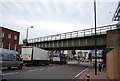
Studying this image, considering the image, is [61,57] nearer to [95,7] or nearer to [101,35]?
[101,35]

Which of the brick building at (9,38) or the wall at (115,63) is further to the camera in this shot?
the brick building at (9,38)

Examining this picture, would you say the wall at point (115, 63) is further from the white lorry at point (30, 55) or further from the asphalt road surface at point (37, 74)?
the white lorry at point (30, 55)

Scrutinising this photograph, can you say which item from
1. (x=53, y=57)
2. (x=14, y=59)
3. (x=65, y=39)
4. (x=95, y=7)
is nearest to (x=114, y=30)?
(x=95, y=7)

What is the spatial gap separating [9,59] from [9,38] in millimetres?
26017

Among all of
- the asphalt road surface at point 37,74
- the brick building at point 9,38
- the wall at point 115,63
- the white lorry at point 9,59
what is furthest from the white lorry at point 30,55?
the wall at point 115,63

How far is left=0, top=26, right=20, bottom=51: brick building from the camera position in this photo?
135 feet

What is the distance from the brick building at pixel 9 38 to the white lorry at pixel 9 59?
2192cm

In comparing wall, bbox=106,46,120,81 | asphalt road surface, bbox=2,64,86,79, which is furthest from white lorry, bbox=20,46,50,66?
wall, bbox=106,46,120,81

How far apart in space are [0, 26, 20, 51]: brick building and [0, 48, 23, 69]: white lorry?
21.9 meters

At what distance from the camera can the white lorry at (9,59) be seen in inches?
685

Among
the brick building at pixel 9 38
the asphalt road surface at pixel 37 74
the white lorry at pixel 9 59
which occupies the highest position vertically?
the brick building at pixel 9 38

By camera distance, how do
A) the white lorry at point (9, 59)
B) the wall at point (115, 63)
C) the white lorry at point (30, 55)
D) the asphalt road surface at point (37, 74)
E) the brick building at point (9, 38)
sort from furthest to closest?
the brick building at point (9, 38) < the white lorry at point (30, 55) < the white lorry at point (9, 59) < the asphalt road surface at point (37, 74) < the wall at point (115, 63)

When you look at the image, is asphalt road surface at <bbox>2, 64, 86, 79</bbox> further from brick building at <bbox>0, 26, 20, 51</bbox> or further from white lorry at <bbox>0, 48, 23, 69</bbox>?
brick building at <bbox>0, 26, 20, 51</bbox>

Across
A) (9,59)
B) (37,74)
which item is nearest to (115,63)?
(37,74)
